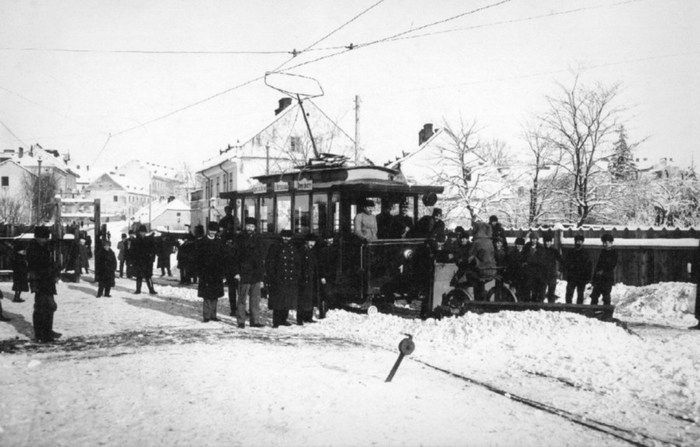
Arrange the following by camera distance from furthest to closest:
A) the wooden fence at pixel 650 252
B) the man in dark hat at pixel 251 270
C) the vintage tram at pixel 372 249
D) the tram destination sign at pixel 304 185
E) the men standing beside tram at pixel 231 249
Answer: the wooden fence at pixel 650 252 → the tram destination sign at pixel 304 185 → the men standing beside tram at pixel 231 249 → the vintage tram at pixel 372 249 → the man in dark hat at pixel 251 270

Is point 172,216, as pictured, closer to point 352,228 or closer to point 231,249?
point 231,249

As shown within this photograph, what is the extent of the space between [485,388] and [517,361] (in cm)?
132

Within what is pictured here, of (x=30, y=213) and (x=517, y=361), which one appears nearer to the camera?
(x=517, y=361)

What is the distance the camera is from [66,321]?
376 inches

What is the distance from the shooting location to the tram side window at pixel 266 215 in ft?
40.3

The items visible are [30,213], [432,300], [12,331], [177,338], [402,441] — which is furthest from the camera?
[30,213]

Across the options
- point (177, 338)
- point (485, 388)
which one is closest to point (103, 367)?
point (177, 338)

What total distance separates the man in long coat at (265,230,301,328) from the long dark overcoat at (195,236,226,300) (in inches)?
38.6

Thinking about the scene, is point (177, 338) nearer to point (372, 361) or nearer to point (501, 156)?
point (372, 361)

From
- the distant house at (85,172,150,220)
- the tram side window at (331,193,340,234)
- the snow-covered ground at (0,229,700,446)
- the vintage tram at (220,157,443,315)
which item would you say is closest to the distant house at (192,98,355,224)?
the vintage tram at (220,157,443,315)

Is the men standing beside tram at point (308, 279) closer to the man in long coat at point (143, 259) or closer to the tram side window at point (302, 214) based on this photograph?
the tram side window at point (302, 214)

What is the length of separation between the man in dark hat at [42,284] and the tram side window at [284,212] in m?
4.83

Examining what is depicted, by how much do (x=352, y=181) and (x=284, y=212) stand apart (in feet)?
6.73

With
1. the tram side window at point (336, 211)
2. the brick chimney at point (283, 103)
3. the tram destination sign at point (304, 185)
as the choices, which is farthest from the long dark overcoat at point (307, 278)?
the brick chimney at point (283, 103)
